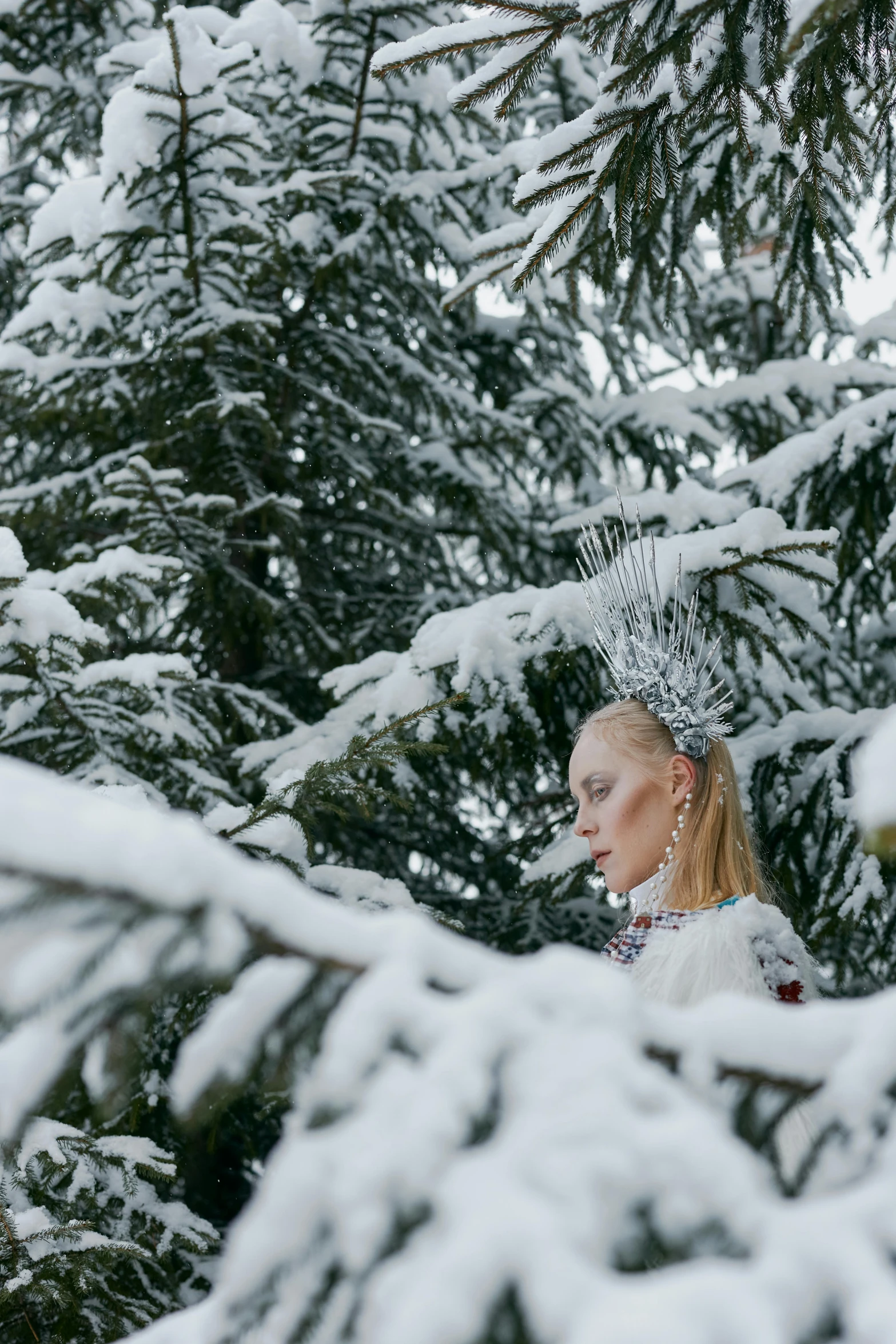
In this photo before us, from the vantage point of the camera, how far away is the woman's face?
2.57m

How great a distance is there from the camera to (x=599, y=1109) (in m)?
0.75

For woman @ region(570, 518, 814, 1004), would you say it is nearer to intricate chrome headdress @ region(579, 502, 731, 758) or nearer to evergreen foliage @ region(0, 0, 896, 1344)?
intricate chrome headdress @ region(579, 502, 731, 758)

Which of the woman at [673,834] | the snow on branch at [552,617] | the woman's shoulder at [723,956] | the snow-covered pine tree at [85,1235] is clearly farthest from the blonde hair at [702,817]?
the snow-covered pine tree at [85,1235]

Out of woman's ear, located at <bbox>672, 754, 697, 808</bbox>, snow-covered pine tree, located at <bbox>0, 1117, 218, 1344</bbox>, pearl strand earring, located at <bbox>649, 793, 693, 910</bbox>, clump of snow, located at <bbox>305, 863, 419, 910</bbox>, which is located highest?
woman's ear, located at <bbox>672, 754, 697, 808</bbox>

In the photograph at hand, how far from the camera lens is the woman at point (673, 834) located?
6.98 feet

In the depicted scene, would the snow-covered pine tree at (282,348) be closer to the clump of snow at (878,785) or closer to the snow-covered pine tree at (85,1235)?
the snow-covered pine tree at (85,1235)

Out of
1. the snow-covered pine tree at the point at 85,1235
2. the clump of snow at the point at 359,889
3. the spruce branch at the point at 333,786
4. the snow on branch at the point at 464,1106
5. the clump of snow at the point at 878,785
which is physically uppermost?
the clump of snow at the point at 878,785

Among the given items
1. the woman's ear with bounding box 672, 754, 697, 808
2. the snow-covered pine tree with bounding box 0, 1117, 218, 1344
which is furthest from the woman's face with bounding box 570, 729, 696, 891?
the snow-covered pine tree with bounding box 0, 1117, 218, 1344

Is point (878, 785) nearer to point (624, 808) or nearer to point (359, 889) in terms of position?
point (624, 808)

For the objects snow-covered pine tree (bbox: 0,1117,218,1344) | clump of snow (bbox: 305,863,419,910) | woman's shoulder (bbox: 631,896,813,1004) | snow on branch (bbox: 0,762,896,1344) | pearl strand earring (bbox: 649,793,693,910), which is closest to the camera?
snow on branch (bbox: 0,762,896,1344)

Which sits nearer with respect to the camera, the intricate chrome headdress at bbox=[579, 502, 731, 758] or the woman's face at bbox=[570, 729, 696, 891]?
the woman's face at bbox=[570, 729, 696, 891]

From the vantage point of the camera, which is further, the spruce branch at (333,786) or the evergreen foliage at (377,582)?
the spruce branch at (333,786)

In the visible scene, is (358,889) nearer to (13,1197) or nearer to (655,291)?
(13,1197)

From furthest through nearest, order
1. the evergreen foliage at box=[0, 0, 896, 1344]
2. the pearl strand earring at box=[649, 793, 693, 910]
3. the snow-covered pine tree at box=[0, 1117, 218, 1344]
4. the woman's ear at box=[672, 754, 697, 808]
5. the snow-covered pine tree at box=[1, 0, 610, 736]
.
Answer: the snow-covered pine tree at box=[1, 0, 610, 736] → the woman's ear at box=[672, 754, 697, 808] → the pearl strand earring at box=[649, 793, 693, 910] → the snow-covered pine tree at box=[0, 1117, 218, 1344] → the evergreen foliage at box=[0, 0, 896, 1344]
